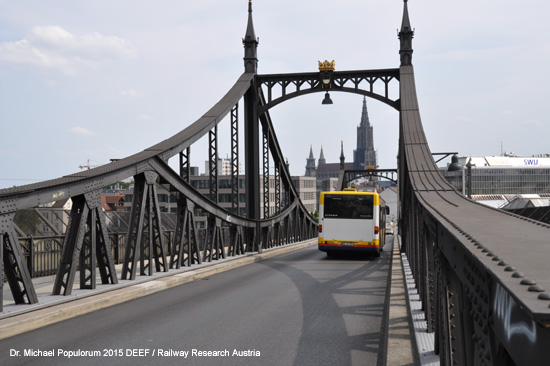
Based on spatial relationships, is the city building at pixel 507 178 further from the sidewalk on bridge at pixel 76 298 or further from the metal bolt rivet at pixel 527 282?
the metal bolt rivet at pixel 527 282

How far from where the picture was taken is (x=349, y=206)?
24750 millimetres

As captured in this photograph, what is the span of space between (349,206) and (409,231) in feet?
27.1

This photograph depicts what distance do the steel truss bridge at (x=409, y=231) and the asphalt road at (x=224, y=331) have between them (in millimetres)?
1009

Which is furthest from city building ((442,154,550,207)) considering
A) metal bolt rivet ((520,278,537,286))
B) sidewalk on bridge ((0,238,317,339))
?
metal bolt rivet ((520,278,537,286))

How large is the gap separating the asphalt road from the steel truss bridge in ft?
3.31

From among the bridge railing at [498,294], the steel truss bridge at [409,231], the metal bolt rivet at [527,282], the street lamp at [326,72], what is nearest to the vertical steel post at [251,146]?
the steel truss bridge at [409,231]

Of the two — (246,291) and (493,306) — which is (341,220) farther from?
(493,306)

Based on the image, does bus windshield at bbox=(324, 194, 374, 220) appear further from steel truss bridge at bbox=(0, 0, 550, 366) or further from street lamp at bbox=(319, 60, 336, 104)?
street lamp at bbox=(319, 60, 336, 104)

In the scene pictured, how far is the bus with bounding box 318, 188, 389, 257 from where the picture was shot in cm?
2434

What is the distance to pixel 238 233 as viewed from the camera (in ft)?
70.1

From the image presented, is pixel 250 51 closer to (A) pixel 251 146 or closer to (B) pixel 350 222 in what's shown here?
A: (A) pixel 251 146

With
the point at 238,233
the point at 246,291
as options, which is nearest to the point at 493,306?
the point at 246,291

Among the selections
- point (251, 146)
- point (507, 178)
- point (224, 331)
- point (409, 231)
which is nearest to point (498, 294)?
point (224, 331)

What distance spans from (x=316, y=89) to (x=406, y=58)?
3868mm
